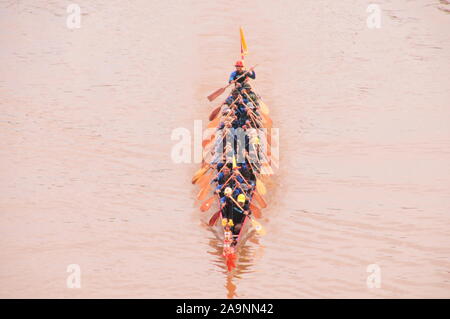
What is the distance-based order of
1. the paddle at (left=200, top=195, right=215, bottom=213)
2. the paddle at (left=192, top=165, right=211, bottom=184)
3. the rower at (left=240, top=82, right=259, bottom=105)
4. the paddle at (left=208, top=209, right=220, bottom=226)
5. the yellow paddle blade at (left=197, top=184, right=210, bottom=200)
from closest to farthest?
the paddle at (left=208, top=209, right=220, bottom=226)
the paddle at (left=200, top=195, right=215, bottom=213)
the yellow paddle blade at (left=197, top=184, right=210, bottom=200)
the paddle at (left=192, top=165, right=211, bottom=184)
the rower at (left=240, top=82, right=259, bottom=105)

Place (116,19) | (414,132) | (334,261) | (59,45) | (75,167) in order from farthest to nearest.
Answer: (116,19) → (59,45) → (414,132) → (75,167) → (334,261)

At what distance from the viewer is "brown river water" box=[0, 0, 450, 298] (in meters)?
14.9

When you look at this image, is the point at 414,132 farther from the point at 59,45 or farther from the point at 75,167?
the point at 59,45

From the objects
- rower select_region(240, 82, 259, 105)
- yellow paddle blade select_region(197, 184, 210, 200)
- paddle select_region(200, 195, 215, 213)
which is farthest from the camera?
rower select_region(240, 82, 259, 105)

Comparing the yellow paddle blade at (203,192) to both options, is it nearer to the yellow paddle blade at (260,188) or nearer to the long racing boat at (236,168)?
the long racing boat at (236,168)

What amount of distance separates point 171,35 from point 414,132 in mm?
10895

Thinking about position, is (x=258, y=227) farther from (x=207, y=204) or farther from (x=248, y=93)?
(x=248, y=93)

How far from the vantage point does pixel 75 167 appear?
18.9m

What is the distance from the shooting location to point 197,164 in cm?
1859

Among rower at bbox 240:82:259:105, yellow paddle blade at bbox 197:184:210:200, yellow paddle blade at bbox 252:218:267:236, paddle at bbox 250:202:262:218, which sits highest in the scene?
rower at bbox 240:82:259:105

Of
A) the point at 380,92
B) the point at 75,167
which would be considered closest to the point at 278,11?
the point at 380,92

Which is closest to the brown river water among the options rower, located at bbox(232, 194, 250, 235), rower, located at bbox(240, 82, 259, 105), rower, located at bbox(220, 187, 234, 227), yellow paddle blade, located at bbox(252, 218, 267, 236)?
yellow paddle blade, located at bbox(252, 218, 267, 236)

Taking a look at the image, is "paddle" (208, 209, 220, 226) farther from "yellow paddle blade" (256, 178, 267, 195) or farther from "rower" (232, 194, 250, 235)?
"yellow paddle blade" (256, 178, 267, 195)

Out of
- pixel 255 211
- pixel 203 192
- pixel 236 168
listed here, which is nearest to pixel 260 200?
pixel 255 211
